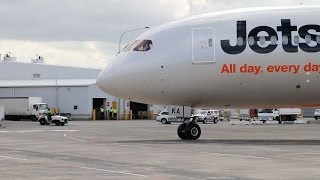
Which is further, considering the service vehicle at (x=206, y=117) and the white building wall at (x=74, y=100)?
the white building wall at (x=74, y=100)

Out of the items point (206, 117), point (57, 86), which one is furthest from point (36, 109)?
point (206, 117)

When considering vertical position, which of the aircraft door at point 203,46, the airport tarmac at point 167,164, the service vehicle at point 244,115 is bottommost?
the airport tarmac at point 167,164

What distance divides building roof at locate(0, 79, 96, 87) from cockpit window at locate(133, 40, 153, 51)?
68.6m

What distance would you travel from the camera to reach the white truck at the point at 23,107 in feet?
282

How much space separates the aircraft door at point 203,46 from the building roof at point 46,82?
69.9 metres

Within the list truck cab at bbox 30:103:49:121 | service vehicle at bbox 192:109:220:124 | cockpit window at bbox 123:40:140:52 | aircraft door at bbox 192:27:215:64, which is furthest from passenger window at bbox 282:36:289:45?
truck cab at bbox 30:103:49:121

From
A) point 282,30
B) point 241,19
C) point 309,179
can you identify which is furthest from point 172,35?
point 309,179

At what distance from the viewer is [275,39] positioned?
85.6ft

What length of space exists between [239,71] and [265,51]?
1.41 meters

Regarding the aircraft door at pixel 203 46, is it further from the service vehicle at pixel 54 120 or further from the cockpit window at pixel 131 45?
the service vehicle at pixel 54 120

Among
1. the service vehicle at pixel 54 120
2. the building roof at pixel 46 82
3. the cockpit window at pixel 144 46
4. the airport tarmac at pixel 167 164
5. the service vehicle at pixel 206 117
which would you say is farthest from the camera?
the building roof at pixel 46 82

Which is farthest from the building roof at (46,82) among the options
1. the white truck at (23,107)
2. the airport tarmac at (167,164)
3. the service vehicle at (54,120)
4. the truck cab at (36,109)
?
the airport tarmac at (167,164)

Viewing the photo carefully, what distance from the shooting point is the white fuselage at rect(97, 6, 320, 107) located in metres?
26.0

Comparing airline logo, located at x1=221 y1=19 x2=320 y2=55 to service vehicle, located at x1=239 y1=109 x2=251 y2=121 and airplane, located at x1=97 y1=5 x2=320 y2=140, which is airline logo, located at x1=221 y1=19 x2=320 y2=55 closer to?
airplane, located at x1=97 y1=5 x2=320 y2=140
